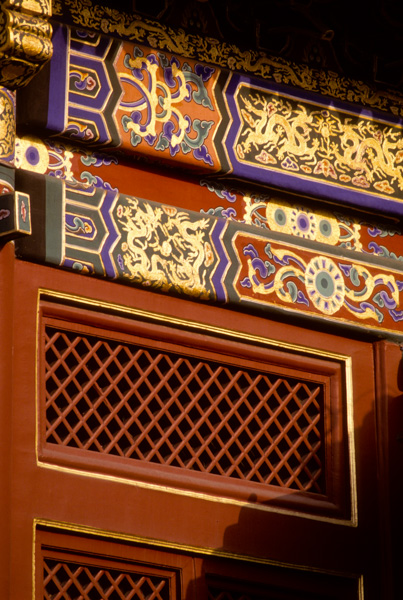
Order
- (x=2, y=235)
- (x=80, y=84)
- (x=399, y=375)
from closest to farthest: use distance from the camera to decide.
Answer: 1. (x=2, y=235)
2. (x=80, y=84)
3. (x=399, y=375)

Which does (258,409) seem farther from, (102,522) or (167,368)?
(102,522)

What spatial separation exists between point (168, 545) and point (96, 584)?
0.28 m

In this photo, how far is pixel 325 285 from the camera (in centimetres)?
636

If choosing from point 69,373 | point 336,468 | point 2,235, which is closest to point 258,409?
point 336,468

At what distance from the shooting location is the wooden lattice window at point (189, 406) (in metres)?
5.79

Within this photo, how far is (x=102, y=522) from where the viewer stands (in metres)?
5.65

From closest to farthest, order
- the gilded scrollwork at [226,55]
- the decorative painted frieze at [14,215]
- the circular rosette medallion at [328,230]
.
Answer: the decorative painted frieze at [14,215] < the gilded scrollwork at [226,55] < the circular rosette medallion at [328,230]

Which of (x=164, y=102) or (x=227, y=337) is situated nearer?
(x=227, y=337)

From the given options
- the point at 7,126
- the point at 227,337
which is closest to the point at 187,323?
the point at 227,337

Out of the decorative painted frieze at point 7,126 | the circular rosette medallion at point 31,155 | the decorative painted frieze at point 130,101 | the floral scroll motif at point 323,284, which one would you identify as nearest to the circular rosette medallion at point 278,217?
the floral scroll motif at point 323,284

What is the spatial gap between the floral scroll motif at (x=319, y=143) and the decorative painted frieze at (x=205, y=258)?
27 cm

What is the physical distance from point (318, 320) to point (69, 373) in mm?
967

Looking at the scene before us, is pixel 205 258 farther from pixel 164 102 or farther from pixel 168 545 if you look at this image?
pixel 168 545

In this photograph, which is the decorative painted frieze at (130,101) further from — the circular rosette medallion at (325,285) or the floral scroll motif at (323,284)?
the circular rosette medallion at (325,285)
